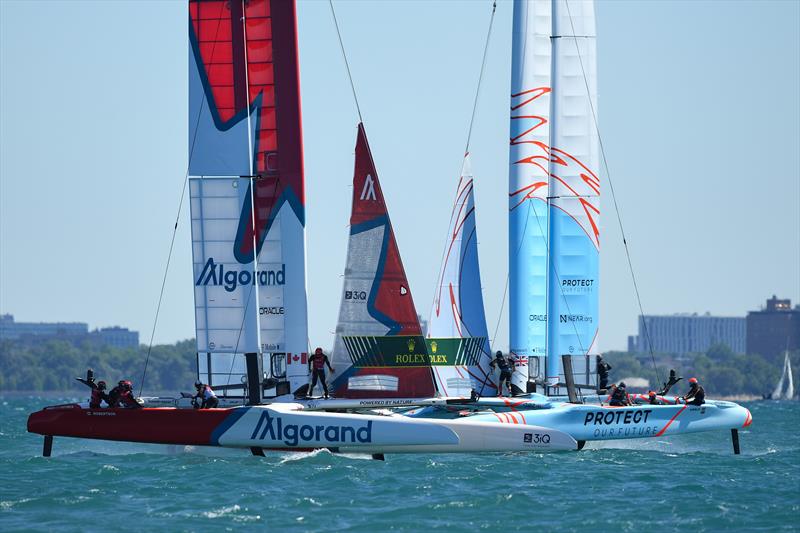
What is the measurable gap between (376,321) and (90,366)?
492 ft

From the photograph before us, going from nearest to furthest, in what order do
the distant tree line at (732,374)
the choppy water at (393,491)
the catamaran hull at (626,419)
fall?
the choppy water at (393,491), the catamaran hull at (626,419), the distant tree line at (732,374)

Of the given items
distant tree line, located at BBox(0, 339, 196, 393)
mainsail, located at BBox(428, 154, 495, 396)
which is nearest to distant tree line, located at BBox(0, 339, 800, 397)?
distant tree line, located at BBox(0, 339, 196, 393)

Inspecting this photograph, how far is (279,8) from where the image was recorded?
28.8 meters

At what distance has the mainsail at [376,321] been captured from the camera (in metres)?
29.3

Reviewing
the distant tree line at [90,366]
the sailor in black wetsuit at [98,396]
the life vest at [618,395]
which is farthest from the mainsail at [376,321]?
the distant tree line at [90,366]

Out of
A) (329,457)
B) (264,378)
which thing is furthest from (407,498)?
(264,378)

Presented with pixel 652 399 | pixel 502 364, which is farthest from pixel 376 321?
pixel 652 399

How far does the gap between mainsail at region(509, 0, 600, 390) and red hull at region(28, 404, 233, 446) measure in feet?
29.2

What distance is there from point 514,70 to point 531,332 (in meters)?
5.81

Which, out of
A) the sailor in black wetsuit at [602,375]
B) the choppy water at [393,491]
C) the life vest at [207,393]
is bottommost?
the choppy water at [393,491]

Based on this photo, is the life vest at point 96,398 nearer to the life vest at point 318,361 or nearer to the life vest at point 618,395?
the life vest at point 318,361

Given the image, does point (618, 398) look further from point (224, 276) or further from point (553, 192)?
point (224, 276)

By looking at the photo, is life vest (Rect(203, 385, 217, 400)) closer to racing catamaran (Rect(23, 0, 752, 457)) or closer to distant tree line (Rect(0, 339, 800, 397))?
racing catamaran (Rect(23, 0, 752, 457))

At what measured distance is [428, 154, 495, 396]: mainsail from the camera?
33156 millimetres
